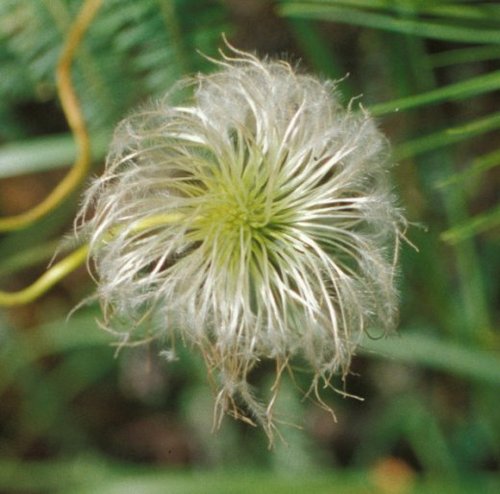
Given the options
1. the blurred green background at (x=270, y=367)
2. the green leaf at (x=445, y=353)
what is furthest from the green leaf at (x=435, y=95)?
the green leaf at (x=445, y=353)

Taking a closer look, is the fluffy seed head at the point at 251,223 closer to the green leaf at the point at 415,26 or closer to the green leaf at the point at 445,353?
the green leaf at the point at 415,26

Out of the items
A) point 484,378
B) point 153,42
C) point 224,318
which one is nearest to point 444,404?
point 484,378

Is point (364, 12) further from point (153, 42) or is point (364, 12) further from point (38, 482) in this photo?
point (38, 482)

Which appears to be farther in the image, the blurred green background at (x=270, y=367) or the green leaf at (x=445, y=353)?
the green leaf at (x=445, y=353)

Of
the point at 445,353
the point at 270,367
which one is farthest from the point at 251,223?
the point at 270,367

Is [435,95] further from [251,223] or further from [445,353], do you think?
[445,353]

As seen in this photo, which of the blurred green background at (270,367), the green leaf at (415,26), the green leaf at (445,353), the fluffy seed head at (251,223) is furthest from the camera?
the green leaf at (445,353)
